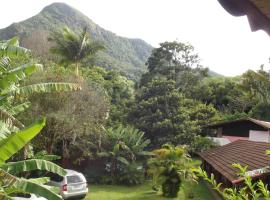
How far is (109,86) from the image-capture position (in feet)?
131

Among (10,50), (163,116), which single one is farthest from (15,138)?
(163,116)

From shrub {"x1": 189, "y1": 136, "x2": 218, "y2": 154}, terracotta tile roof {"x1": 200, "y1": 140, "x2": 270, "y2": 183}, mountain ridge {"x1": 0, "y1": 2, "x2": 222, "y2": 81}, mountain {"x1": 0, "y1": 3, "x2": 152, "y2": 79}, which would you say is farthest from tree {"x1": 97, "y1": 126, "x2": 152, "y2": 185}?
mountain {"x1": 0, "y1": 3, "x2": 152, "y2": 79}

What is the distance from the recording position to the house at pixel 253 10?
2.33 metres

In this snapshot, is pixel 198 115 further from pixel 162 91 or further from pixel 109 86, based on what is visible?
pixel 109 86

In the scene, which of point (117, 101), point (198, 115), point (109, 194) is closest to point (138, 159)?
point (109, 194)

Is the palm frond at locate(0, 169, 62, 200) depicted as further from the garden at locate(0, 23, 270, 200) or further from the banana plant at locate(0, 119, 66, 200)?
the garden at locate(0, 23, 270, 200)

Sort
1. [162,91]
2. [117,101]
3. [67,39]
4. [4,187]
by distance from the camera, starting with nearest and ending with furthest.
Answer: [4,187], [162,91], [67,39], [117,101]

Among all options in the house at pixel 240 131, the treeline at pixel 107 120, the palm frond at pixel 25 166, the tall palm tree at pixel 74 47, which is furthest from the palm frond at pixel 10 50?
the tall palm tree at pixel 74 47

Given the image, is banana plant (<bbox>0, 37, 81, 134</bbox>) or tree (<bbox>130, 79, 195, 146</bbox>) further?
tree (<bbox>130, 79, 195, 146</bbox>)

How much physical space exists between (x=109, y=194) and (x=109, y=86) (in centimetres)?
1916

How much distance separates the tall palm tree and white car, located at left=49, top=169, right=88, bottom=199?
19279 mm

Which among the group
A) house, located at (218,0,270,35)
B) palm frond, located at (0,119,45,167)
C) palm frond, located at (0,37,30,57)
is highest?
palm frond, located at (0,37,30,57)

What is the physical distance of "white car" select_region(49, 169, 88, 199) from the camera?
17906 mm

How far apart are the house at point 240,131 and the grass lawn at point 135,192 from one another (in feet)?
18.2
